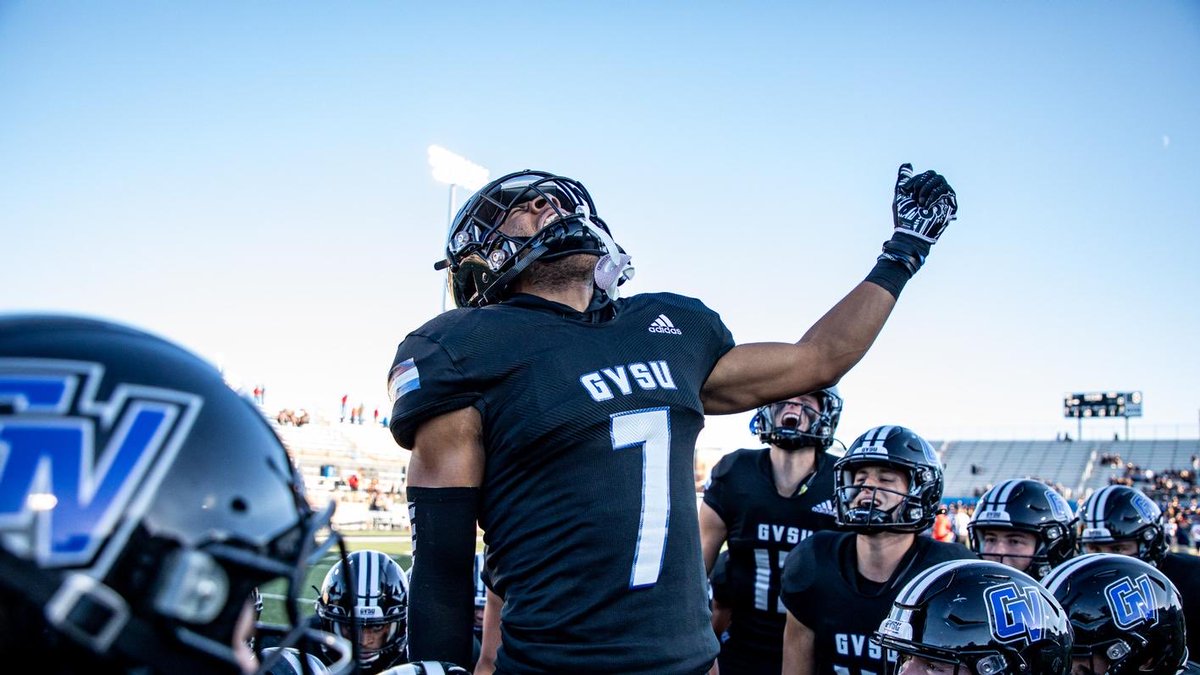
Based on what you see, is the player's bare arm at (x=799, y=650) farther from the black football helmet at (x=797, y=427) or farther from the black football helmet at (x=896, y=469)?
the black football helmet at (x=797, y=427)

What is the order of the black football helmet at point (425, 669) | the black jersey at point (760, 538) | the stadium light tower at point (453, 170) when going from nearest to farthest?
the black football helmet at point (425, 669), the black jersey at point (760, 538), the stadium light tower at point (453, 170)

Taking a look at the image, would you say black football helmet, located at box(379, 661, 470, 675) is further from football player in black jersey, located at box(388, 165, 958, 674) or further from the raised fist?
the raised fist

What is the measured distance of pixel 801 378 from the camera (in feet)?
9.16

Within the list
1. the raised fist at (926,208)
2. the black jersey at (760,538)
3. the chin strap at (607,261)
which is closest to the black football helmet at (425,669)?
the chin strap at (607,261)

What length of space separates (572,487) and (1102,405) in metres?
63.7

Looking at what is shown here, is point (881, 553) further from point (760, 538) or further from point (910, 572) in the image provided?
point (760, 538)

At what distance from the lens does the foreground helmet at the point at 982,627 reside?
3.07m

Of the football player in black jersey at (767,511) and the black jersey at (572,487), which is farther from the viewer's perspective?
the football player in black jersey at (767,511)

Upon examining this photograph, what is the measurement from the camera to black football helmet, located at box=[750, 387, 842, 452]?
17.1 feet

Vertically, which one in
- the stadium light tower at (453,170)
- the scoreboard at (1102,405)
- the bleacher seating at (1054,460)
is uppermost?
the stadium light tower at (453,170)

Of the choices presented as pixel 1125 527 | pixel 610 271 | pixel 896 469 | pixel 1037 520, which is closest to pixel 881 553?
pixel 896 469

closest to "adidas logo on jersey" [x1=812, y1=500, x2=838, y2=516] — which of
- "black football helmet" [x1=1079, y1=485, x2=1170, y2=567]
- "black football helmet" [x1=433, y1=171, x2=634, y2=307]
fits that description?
"black football helmet" [x1=1079, y1=485, x2=1170, y2=567]

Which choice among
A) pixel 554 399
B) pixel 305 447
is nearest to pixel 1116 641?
pixel 554 399

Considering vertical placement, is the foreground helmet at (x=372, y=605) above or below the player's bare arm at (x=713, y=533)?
below
